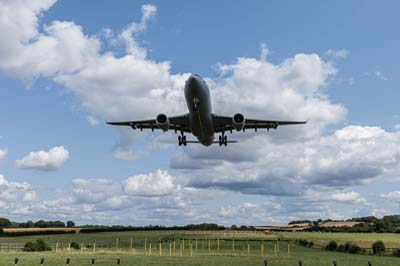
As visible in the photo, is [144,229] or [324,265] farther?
[144,229]

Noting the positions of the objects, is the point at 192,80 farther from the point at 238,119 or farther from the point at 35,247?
the point at 35,247

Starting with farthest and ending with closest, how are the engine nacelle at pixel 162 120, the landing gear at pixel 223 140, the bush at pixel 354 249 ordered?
the bush at pixel 354 249 → the landing gear at pixel 223 140 → the engine nacelle at pixel 162 120

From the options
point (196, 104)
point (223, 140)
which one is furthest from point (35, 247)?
point (196, 104)

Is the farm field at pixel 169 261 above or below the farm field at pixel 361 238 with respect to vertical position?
above

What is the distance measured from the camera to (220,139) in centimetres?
4753

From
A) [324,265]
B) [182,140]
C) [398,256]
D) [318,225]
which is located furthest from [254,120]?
[318,225]

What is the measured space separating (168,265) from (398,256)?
122 ft

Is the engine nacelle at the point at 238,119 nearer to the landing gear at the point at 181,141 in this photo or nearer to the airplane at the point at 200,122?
the airplane at the point at 200,122

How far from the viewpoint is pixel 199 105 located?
3606cm

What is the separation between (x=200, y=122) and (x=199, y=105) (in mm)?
2640

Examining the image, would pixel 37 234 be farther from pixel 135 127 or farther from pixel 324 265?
pixel 324 265

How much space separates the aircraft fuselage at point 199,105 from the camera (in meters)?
34.5

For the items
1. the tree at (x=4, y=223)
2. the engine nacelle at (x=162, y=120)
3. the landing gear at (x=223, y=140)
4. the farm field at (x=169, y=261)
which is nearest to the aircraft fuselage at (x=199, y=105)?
the engine nacelle at (x=162, y=120)

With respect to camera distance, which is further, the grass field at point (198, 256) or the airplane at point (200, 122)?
the grass field at point (198, 256)
